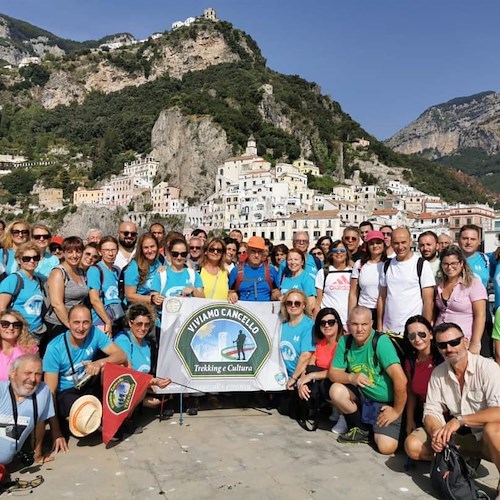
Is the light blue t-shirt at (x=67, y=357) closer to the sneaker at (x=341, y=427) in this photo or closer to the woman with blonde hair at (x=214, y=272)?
the woman with blonde hair at (x=214, y=272)

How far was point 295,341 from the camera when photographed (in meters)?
6.14

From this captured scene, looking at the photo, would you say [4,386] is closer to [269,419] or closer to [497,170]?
[269,419]

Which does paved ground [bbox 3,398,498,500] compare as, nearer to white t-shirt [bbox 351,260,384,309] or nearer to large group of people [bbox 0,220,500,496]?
large group of people [bbox 0,220,500,496]

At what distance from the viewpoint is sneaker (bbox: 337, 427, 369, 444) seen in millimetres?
5105

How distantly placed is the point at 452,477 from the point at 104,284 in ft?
14.4

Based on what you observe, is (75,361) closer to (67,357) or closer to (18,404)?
(67,357)

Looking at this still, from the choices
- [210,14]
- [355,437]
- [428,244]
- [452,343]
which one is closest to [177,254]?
[355,437]

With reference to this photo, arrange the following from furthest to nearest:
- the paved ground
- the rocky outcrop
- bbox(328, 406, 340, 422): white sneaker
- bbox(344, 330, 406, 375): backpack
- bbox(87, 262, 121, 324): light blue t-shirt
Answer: the rocky outcrop → bbox(87, 262, 121, 324): light blue t-shirt → bbox(328, 406, 340, 422): white sneaker → bbox(344, 330, 406, 375): backpack → the paved ground

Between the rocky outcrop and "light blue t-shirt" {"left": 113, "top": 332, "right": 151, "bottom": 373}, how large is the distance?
87.9 metres

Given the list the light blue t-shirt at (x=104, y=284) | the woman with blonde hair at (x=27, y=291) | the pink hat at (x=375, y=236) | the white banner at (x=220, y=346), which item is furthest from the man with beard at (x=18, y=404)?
the pink hat at (x=375, y=236)

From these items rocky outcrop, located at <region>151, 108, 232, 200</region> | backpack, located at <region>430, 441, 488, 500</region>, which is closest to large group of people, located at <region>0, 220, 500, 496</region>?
backpack, located at <region>430, 441, 488, 500</region>

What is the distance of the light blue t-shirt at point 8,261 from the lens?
614cm

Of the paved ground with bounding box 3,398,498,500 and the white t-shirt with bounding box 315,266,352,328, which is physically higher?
the white t-shirt with bounding box 315,266,352,328

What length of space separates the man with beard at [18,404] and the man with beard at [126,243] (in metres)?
2.76
